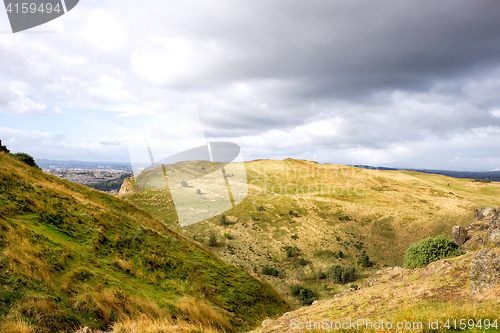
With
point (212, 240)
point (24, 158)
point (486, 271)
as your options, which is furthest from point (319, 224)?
point (24, 158)

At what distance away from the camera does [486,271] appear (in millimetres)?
7402

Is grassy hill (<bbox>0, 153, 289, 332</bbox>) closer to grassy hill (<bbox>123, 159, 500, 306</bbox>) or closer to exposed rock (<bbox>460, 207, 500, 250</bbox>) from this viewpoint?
exposed rock (<bbox>460, 207, 500, 250</bbox>)

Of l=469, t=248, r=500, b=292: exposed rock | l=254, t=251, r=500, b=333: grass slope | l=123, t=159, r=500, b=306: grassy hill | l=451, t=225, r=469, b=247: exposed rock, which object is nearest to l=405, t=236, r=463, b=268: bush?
l=254, t=251, r=500, b=333: grass slope

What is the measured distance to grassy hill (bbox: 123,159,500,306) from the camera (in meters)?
33.8

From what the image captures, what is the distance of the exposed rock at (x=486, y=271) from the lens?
281 inches

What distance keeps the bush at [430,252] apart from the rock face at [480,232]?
1.53 m

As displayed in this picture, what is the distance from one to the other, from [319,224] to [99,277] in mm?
46978

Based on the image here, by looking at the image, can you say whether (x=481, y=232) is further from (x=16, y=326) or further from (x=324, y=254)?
(x=16, y=326)

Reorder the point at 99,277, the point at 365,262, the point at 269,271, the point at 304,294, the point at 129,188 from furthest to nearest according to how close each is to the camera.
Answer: the point at 129,188 < the point at 365,262 < the point at 269,271 < the point at 304,294 < the point at 99,277

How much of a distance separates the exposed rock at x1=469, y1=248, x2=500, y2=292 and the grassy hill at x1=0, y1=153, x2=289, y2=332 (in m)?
9.46

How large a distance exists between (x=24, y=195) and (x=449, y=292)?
779 inches

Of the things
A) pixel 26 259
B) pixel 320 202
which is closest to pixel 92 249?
pixel 26 259

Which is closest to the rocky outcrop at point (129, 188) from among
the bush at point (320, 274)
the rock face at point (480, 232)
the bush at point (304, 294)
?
the bush at point (304, 294)

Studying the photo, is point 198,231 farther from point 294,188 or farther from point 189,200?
point 294,188
